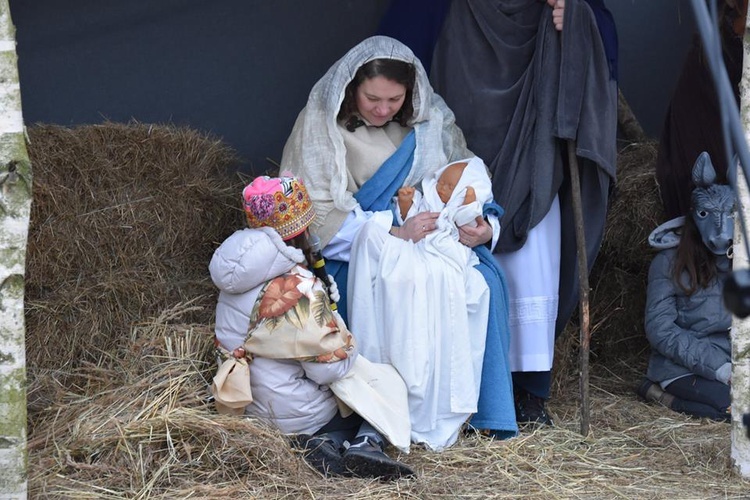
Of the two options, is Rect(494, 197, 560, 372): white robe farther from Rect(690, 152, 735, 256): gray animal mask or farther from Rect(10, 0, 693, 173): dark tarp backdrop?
Rect(10, 0, 693, 173): dark tarp backdrop

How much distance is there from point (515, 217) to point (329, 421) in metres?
1.22

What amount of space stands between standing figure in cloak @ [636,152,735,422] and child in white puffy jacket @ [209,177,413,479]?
1.66 m

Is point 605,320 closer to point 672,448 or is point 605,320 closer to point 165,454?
point 672,448

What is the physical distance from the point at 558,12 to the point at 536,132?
488 millimetres

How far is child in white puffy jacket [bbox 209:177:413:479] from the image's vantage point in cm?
375

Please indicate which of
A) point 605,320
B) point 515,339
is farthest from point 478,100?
point 605,320

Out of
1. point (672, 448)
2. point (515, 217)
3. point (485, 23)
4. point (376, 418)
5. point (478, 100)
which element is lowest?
point (672, 448)

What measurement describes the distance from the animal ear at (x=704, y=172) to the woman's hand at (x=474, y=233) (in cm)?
114

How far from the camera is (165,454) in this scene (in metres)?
3.69

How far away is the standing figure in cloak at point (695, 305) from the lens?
4.86 m

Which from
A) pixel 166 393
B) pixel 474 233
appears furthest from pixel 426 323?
pixel 166 393

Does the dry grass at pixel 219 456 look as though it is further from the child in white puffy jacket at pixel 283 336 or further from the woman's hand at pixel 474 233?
the woman's hand at pixel 474 233

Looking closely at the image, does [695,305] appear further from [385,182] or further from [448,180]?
[385,182]

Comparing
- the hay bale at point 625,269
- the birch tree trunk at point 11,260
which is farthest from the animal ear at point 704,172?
the birch tree trunk at point 11,260
